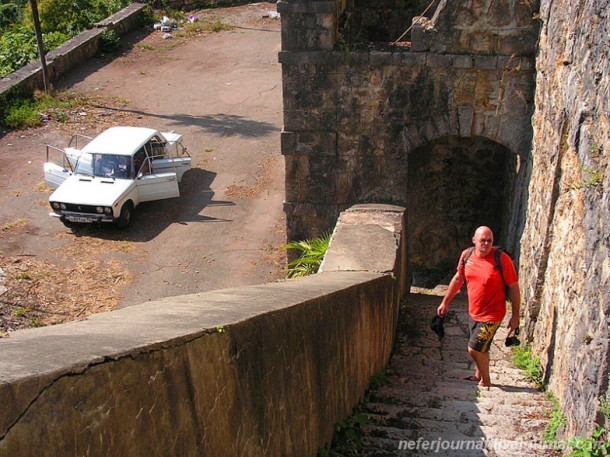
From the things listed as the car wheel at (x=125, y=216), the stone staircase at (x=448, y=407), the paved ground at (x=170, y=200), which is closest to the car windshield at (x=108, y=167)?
the car wheel at (x=125, y=216)

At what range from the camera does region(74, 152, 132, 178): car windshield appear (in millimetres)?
12953

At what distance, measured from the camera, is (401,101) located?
939cm

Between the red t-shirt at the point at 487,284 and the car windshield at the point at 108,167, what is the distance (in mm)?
8506

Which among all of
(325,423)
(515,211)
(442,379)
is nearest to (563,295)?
(442,379)

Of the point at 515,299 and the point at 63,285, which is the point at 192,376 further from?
the point at 63,285

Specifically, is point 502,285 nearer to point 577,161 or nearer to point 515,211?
point 577,161

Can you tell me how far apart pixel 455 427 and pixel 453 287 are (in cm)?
153

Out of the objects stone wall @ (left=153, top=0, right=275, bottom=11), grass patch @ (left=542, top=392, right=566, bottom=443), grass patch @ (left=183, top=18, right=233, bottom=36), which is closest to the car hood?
grass patch @ (left=542, top=392, right=566, bottom=443)

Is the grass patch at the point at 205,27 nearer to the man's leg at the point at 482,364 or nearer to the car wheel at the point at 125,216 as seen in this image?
the car wheel at the point at 125,216

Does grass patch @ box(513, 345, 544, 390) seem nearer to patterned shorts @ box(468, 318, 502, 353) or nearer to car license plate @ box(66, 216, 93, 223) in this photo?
patterned shorts @ box(468, 318, 502, 353)

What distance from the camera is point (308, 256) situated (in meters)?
10.2

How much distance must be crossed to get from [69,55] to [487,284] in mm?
15619

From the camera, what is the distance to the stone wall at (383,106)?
8852 mm

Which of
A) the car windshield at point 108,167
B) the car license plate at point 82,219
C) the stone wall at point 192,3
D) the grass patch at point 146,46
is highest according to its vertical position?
the stone wall at point 192,3
